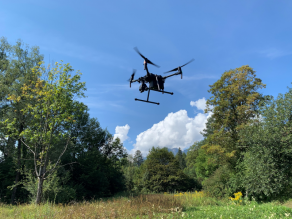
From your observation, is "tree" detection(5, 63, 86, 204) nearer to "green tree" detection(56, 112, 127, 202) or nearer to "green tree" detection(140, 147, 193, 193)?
"green tree" detection(56, 112, 127, 202)

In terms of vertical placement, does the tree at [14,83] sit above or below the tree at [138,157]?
above

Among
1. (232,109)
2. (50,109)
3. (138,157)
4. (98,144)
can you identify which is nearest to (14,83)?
(50,109)

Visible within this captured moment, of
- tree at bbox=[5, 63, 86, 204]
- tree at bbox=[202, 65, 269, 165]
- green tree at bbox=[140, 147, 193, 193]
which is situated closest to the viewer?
tree at bbox=[5, 63, 86, 204]

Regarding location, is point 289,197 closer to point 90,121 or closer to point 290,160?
point 290,160

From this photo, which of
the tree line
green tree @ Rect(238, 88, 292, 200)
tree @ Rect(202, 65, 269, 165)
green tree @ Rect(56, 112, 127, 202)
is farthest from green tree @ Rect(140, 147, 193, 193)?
green tree @ Rect(238, 88, 292, 200)

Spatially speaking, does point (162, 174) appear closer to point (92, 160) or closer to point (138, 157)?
point (92, 160)

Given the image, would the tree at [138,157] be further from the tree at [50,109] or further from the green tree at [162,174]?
the tree at [50,109]

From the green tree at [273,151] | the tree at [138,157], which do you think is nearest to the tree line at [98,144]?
the green tree at [273,151]
